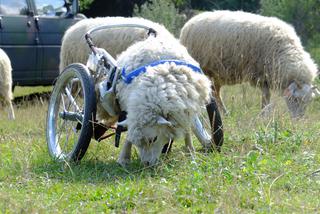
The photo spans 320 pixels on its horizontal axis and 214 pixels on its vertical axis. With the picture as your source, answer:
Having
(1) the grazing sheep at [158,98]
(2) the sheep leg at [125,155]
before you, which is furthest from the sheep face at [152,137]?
(2) the sheep leg at [125,155]

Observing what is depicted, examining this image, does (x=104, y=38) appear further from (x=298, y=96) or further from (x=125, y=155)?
(x=125, y=155)

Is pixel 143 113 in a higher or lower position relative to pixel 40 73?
higher

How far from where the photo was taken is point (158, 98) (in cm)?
508

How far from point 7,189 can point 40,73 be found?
8.61 meters

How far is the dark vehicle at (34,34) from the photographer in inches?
506

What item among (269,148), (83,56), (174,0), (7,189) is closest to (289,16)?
(174,0)

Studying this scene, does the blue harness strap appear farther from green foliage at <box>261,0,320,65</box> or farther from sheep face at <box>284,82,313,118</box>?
green foliage at <box>261,0,320,65</box>

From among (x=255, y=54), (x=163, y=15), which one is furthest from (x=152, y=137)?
(x=163, y=15)

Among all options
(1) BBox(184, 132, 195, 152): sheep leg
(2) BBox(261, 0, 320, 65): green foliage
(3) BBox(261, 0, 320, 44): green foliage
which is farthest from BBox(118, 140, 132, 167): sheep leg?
(3) BBox(261, 0, 320, 44): green foliage

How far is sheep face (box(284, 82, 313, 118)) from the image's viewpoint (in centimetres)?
920

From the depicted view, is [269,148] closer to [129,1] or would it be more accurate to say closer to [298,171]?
[298,171]

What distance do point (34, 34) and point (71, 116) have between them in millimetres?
7711

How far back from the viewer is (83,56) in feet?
31.1

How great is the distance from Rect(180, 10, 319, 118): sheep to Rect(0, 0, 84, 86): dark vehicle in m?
3.83
